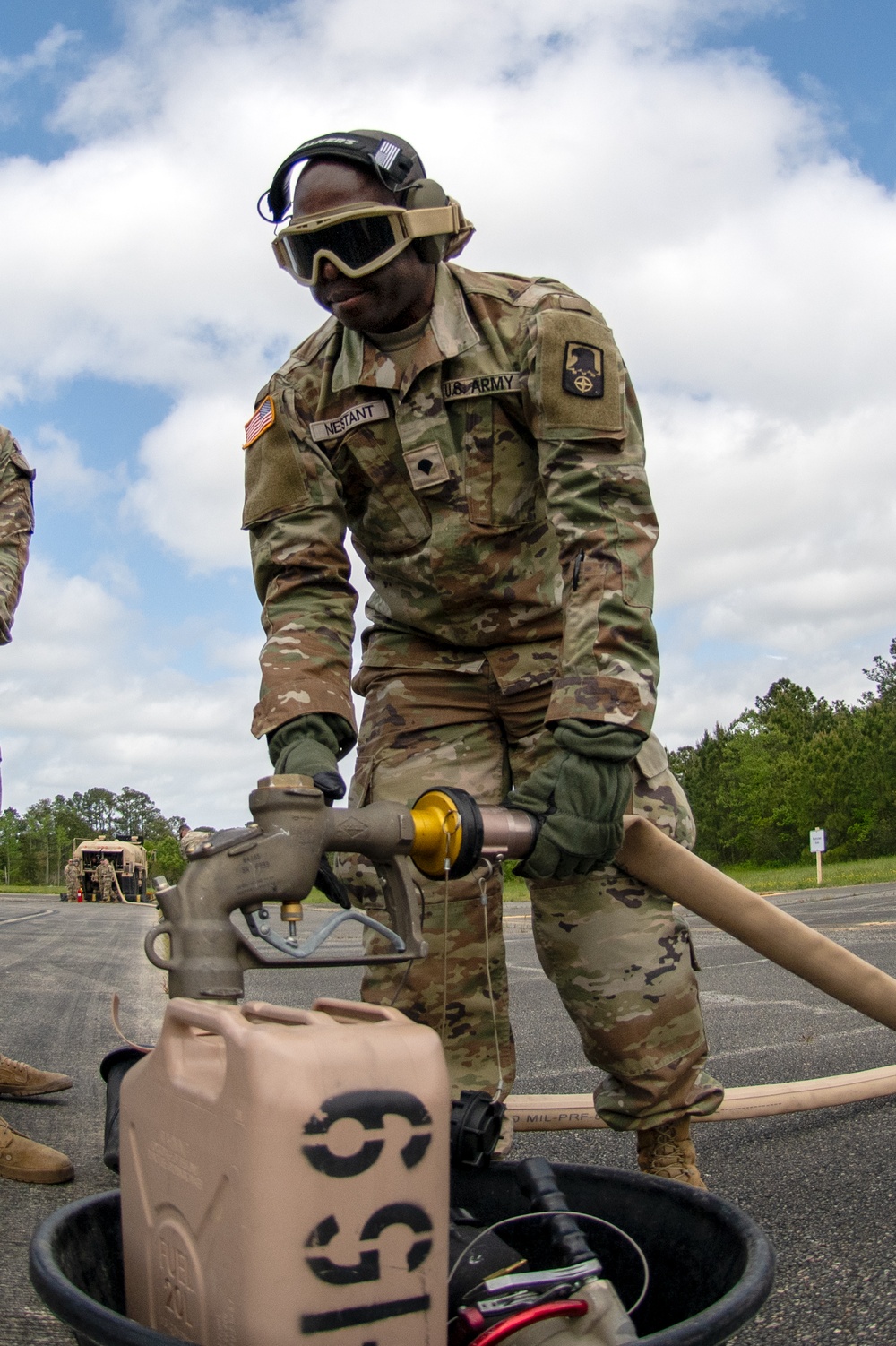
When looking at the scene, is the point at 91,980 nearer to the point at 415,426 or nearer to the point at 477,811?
the point at 415,426

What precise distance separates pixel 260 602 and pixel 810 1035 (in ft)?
10.5

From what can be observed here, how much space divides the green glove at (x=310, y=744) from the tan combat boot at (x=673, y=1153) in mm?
1062

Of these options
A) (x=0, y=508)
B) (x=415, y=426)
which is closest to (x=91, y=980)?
(x=0, y=508)

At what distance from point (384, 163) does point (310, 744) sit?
1.21 metres

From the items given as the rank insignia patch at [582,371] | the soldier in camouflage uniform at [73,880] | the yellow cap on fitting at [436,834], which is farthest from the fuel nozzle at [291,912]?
the soldier in camouflage uniform at [73,880]

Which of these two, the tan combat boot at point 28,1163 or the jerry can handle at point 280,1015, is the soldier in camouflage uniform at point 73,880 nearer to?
the tan combat boot at point 28,1163

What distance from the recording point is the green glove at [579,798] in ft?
6.82

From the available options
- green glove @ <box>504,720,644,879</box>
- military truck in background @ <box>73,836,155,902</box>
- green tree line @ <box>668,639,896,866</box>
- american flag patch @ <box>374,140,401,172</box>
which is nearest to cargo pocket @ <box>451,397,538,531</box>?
american flag patch @ <box>374,140,401,172</box>

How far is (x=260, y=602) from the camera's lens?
3.00 m

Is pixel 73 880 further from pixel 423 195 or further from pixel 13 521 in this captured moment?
pixel 423 195

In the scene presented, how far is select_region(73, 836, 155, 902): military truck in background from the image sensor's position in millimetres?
40094

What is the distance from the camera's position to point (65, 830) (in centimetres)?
11431

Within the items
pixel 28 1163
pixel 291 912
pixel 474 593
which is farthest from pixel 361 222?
pixel 28 1163

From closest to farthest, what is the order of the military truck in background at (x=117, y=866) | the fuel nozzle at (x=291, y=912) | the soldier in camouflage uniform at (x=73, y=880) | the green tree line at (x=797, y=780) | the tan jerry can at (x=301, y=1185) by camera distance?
the tan jerry can at (x=301, y=1185)
the fuel nozzle at (x=291, y=912)
the soldier in camouflage uniform at (x=73, y=880)
the military truck in background at (x=117, y=866)
the green tree line at (x=797, y=780)
